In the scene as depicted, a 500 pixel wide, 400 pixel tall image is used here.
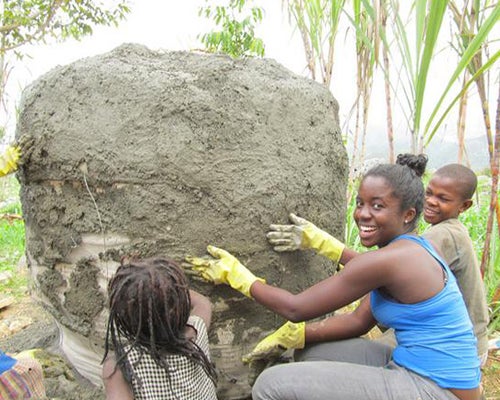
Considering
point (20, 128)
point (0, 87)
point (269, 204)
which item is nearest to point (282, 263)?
point (269, 204)

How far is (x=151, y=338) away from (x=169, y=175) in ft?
2.09

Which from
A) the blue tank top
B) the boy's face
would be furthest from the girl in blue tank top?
the boy's face

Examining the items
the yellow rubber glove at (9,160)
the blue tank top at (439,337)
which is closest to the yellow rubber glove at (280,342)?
the blue tank top at (439,337)

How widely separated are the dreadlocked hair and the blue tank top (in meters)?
0.67

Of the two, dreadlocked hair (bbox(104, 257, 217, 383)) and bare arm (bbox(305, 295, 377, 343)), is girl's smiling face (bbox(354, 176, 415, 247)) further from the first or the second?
dreadlocked hair (bbox(104, 257, 217, 383))

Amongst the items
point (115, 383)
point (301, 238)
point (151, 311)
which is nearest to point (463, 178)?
point (301, 238)

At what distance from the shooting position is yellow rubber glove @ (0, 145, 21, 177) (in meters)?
1.88

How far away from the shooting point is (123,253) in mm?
1815

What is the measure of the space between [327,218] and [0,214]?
572 centimetres

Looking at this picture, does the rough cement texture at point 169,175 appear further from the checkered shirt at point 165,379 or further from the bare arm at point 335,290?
the checkered shirt at point 165,379

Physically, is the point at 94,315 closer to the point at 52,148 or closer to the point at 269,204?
the point at 52,148

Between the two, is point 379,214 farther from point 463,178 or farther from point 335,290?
point 463,178

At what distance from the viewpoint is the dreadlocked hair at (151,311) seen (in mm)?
1335

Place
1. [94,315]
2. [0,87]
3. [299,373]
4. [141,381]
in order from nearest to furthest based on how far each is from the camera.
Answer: [141,381]
[299,373]
[94,315]
[0,87]
